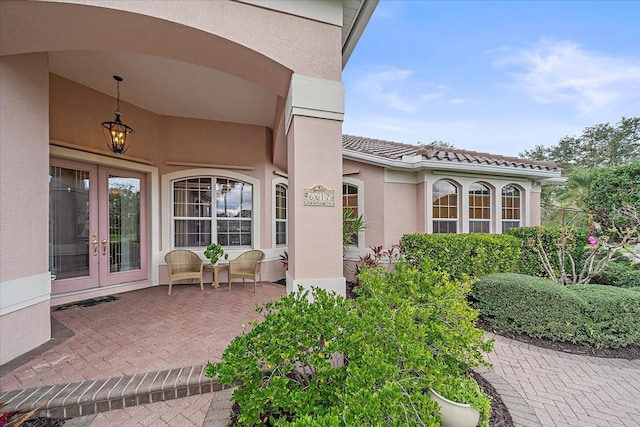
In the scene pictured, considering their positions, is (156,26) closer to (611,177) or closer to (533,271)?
(533,271)

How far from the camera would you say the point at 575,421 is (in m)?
2.26

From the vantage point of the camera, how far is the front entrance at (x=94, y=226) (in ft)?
15.2

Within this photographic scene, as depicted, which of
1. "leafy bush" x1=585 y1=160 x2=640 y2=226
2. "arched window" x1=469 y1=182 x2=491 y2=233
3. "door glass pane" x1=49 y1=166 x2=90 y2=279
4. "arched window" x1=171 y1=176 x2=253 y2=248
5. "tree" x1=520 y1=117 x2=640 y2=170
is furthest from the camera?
"tree" x1=520 y1=117 x2=640 y2=170

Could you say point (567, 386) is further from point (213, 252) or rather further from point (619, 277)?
point (213, 252)

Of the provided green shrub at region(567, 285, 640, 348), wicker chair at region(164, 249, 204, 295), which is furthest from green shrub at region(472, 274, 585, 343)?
wicker chair at region(164, 249, 204, 295)

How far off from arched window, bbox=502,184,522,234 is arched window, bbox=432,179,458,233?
1836 millimetres

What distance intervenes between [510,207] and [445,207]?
2566mm

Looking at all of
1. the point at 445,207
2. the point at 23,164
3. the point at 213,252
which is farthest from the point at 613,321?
the point at 23,164

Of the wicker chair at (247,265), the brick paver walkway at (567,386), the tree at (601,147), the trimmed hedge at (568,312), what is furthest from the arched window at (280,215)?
the tree at (601,147)

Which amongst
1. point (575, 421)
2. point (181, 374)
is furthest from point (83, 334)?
point (575, 421)

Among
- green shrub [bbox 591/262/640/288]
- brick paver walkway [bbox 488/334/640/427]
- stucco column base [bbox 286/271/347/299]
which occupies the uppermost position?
stucco column base [bbox 286/271/347/299]

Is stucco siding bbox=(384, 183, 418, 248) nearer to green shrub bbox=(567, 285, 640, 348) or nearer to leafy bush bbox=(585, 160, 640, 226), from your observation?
green shrub bbox=(567, 285, 640, 348)

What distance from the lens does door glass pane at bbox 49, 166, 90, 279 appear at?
4.56m

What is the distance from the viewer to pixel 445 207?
23.7ft
